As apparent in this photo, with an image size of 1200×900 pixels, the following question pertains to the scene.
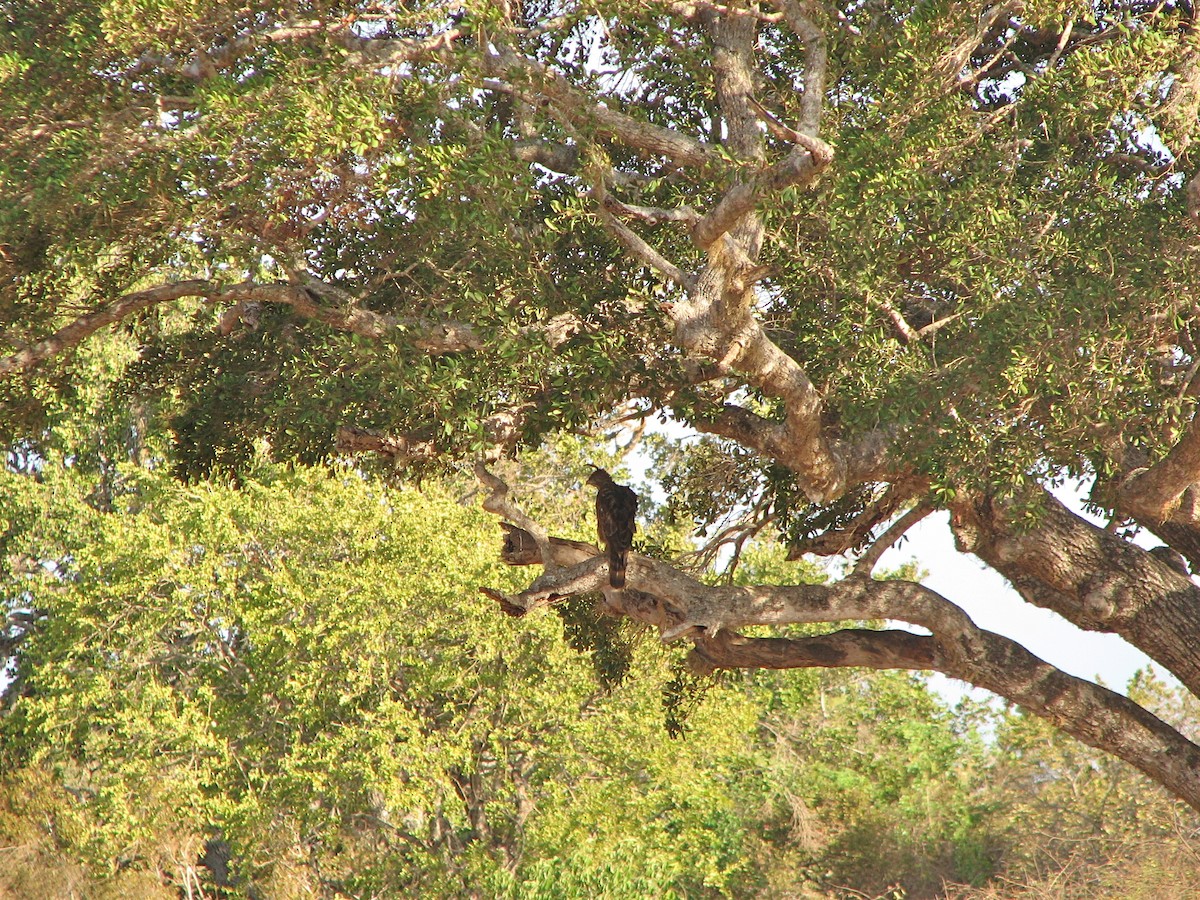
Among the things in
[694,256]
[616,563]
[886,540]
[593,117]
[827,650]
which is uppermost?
[593,117]

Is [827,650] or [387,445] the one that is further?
Result: [827,650]

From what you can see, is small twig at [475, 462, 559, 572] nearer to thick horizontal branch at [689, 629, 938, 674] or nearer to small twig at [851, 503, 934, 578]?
thick horizontal branch at [689, 629, 938, 674]

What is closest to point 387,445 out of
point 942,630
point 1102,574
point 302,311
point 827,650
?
point 302,311

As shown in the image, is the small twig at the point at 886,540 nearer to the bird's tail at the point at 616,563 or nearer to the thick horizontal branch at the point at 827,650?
the thick horizontal branch at the point at 827,650

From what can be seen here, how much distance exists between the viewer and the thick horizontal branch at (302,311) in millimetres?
7363

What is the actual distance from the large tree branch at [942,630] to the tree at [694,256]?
0.03 metres

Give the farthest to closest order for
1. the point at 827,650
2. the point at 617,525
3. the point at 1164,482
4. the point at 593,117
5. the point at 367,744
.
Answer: the point at 367,744 < the point at 827,650 < the point at 617,525 < the point at 1164,482 < the point at 593,117

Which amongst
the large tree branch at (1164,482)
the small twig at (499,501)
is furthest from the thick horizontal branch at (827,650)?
the small twig at (499,501)

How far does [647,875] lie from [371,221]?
532 inches

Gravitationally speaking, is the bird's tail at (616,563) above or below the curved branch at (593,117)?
A: below

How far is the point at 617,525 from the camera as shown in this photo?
9.00m

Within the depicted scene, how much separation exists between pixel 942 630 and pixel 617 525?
2716 millimetres

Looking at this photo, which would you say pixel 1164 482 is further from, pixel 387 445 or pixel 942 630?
pixel 387 445

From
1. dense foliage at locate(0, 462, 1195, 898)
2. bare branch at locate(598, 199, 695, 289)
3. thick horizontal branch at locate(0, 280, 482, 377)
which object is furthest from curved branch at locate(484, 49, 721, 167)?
dense foliage at locate(0, 462, 1195, 898)
